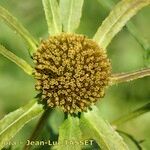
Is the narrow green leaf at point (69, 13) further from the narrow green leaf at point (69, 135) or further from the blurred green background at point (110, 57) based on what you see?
the blurred green background at point (110, 57)

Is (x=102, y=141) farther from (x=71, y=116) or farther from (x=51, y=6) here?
(x=51, y=6)

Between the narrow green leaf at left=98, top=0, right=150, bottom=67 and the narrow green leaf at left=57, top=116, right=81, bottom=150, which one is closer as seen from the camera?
the narrow green leaf at left=57, top=116, right=81, bottom=150

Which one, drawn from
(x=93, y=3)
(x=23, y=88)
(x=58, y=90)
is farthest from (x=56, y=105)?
(x=93, y=3)

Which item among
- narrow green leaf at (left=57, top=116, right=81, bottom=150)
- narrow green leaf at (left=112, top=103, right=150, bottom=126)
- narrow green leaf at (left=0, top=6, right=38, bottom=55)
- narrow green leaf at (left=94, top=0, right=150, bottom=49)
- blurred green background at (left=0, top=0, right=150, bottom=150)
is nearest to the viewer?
narrow green leaf at (left=57, top=116, right=81, bottom=150)

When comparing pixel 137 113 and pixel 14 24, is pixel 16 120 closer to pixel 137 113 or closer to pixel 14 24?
pixel 14 24

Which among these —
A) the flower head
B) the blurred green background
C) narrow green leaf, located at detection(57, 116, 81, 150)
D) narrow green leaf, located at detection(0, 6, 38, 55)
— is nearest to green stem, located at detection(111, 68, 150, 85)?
the flower head

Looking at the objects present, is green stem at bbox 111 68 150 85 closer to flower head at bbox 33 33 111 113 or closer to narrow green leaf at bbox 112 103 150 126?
flower head at bbox 33 33 111 113
